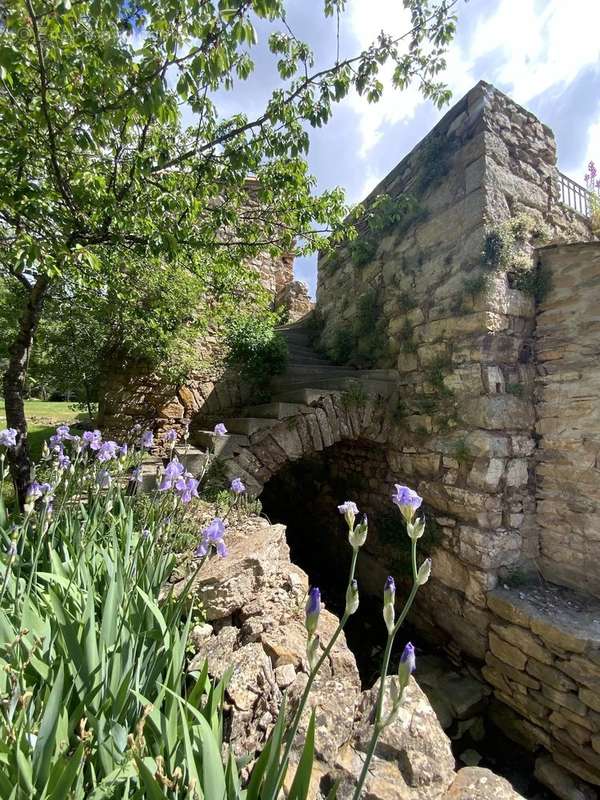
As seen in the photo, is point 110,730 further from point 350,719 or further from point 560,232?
point 560,232

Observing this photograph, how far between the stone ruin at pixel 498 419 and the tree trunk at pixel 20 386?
1.61 m

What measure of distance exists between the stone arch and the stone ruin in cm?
2

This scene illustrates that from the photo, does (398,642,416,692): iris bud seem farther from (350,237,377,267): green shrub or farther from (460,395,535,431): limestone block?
(350,237,377,267): green shrub

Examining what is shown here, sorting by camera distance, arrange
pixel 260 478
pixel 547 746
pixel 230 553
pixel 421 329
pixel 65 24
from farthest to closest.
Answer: pixel 421 329, pixel 260 478, pixel 547 746, pixel 230 553, pixel 65 24

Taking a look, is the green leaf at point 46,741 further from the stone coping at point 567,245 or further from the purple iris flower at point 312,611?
the stone coping at point 567,245

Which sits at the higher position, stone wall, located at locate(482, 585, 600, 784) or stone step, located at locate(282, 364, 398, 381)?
stone step, located at locate(282, 364, 398, 381)

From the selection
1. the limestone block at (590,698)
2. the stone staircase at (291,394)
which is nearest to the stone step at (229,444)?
the stone staircase at (291,394)

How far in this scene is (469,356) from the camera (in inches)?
149

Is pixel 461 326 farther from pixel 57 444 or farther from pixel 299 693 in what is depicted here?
pixel 57 444

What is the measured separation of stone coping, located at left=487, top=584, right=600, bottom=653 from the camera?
2906 mm

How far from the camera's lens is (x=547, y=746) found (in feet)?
10.2

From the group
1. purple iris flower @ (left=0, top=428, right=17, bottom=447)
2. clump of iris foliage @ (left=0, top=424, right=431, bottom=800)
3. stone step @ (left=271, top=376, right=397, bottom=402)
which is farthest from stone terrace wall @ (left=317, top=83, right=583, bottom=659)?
purple iris flower @ (left=0, top=428, right=17, bottom=447)

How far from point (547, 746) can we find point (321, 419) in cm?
336

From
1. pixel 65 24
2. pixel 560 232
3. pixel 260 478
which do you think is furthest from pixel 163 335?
pixel 560 232
